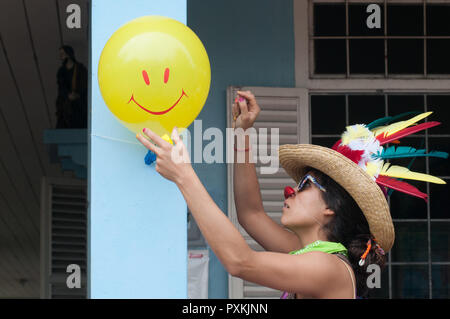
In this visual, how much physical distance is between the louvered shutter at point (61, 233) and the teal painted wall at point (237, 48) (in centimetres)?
216

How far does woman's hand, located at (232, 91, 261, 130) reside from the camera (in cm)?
262

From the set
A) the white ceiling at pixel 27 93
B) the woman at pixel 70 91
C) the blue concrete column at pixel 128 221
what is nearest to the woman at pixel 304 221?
the blue concrete column at pixel 128 221

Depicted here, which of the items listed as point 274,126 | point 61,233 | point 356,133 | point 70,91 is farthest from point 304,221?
point 61,233

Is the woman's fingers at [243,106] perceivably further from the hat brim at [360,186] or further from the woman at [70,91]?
the woman at [70,91]

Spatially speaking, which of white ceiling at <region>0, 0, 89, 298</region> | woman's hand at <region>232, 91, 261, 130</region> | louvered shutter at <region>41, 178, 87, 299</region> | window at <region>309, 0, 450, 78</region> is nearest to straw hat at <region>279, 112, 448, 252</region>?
woman's hand at <region>232, 91, 261, 130</region>

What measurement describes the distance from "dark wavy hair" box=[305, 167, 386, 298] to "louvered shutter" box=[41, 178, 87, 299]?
431 cm

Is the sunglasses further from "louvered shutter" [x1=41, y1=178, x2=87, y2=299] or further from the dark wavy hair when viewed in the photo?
"louvered shutter" [x1=41, y1=178, x2=87, y2=299]

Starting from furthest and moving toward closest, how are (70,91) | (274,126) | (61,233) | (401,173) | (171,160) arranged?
(61,233) < (70,91) < (274,126) < (401,173) < (171,160)

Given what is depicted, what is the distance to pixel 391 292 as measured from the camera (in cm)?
520

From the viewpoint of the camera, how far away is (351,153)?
2459 mm

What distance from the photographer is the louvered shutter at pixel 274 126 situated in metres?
4.81

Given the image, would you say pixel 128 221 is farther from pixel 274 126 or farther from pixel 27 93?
pixel 27 93

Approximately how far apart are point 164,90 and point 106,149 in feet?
1.31

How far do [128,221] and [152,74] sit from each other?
556 millimetres
